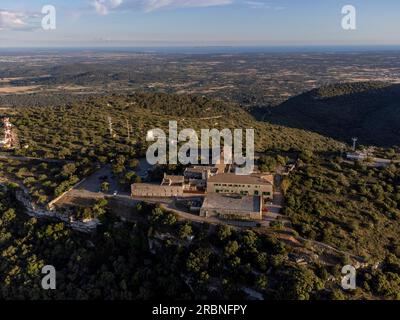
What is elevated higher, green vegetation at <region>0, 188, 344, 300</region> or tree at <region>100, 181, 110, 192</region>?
tree at <region>100, 181, 110, 192</region>

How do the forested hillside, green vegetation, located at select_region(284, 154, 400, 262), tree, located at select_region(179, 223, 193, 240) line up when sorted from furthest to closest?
the forested hillside
green vegetation, located at select_region(284, 154, 400, 262)
tree, located at select_region(179, 223, 193, 240)

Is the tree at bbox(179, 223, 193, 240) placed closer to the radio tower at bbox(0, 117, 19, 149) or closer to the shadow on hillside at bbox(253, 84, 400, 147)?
the radio tower at bbox(0, 117, 19, 149)

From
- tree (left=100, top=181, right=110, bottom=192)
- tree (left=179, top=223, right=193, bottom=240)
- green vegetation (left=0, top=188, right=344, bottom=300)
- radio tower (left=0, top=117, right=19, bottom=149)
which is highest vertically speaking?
radio tower (left=0, top=117, right=19, bottom=149)

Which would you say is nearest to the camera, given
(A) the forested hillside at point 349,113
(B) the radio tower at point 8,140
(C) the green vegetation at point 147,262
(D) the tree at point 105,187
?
(C) the green vegetation at point 147,262

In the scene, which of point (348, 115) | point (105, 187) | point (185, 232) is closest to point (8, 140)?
point (105, 187)

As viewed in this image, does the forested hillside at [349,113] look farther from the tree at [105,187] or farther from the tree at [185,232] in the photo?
the tree at [185,232]

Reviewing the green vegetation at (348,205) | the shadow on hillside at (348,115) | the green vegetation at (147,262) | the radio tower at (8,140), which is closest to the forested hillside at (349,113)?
the shadow on hillside at (348,115)

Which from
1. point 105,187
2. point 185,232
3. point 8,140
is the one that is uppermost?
point 8,140

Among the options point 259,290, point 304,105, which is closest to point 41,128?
point 259,290

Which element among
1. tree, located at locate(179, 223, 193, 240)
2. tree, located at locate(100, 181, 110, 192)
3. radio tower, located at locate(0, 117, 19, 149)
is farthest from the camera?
radio tower, located at locate(0, 117, 19, 149)

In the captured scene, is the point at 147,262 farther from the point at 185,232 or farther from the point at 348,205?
the point at 348,205

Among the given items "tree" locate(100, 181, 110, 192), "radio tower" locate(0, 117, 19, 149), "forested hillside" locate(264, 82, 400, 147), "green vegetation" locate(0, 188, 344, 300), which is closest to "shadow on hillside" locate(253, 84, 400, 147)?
"forested hillside" locate(264, 82, 400, 147)

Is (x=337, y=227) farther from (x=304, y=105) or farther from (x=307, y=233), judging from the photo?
(x=304, y=105)
